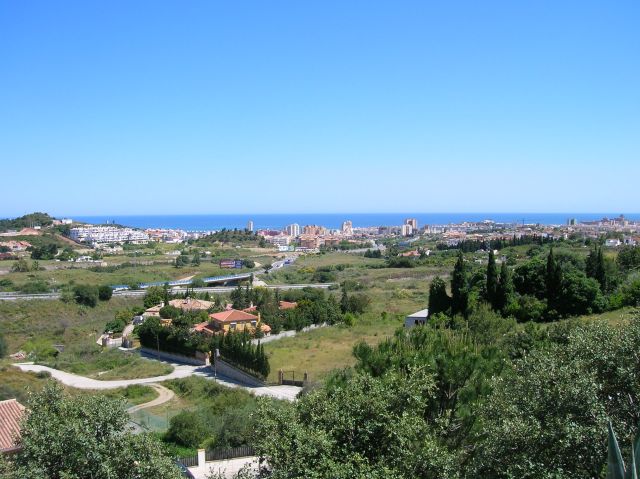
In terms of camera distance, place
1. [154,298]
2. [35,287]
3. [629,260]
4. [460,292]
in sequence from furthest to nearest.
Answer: [35,287] → [154,298] → [629,260] → [460,292]

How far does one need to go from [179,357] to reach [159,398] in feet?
33.5

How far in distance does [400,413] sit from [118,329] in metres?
42.5

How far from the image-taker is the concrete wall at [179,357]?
115 feet

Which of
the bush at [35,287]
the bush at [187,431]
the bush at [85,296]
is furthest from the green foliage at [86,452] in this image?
the bush at [35,287]

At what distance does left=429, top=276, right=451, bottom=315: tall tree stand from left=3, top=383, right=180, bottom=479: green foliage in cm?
2772

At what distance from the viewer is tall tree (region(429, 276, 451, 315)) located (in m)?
34.2

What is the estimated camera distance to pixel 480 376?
1255cm

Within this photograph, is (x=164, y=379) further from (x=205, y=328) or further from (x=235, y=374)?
(x=205, y=328)

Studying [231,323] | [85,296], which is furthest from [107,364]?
[85,296]

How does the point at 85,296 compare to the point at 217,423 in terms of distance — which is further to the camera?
the point at 85,296

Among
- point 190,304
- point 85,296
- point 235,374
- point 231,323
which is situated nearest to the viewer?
point 235,374

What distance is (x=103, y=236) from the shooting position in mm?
148625

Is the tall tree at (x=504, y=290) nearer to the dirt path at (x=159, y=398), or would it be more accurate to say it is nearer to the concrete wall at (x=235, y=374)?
the concrete wall at (x=235, y=374)

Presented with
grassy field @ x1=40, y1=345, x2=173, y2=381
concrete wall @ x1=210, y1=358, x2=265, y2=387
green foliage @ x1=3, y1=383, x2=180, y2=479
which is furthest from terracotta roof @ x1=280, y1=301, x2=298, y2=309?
green foliage @ x1=3, y1=383, x2=180, y2=479
